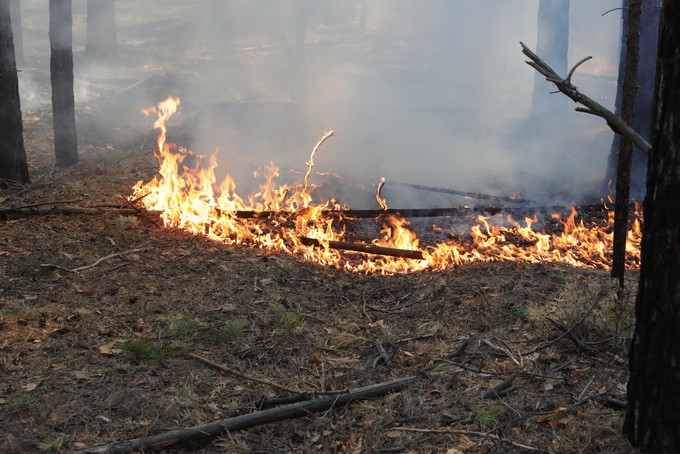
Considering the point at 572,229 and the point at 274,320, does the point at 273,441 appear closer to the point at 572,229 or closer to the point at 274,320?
the point at 274,320

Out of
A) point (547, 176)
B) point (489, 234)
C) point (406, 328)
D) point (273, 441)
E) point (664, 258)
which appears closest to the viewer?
point (664, 258)

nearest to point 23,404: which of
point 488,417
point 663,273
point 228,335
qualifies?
point 228,335

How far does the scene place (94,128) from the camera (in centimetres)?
1577

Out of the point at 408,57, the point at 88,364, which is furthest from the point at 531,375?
the point at 408,57

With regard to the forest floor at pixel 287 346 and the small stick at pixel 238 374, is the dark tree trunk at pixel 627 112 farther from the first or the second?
the small stick at pixel 238 374

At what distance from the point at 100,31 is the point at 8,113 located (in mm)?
15393

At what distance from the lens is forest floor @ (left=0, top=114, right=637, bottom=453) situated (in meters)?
3.83

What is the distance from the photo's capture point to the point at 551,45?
18.0 m

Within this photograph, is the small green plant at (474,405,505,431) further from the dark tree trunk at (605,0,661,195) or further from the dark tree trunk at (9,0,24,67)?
the dark tree trunk at (9,0,24,67)

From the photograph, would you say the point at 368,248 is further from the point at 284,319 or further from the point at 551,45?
the point at 551,45

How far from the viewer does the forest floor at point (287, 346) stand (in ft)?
12.6

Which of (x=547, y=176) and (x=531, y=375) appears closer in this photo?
(x=531, y=375)

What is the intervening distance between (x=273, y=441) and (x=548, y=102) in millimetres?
16333

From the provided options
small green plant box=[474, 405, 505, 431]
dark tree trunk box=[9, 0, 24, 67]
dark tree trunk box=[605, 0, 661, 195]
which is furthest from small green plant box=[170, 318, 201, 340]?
dark tree trunk box=[9, 0, 24, 67]
